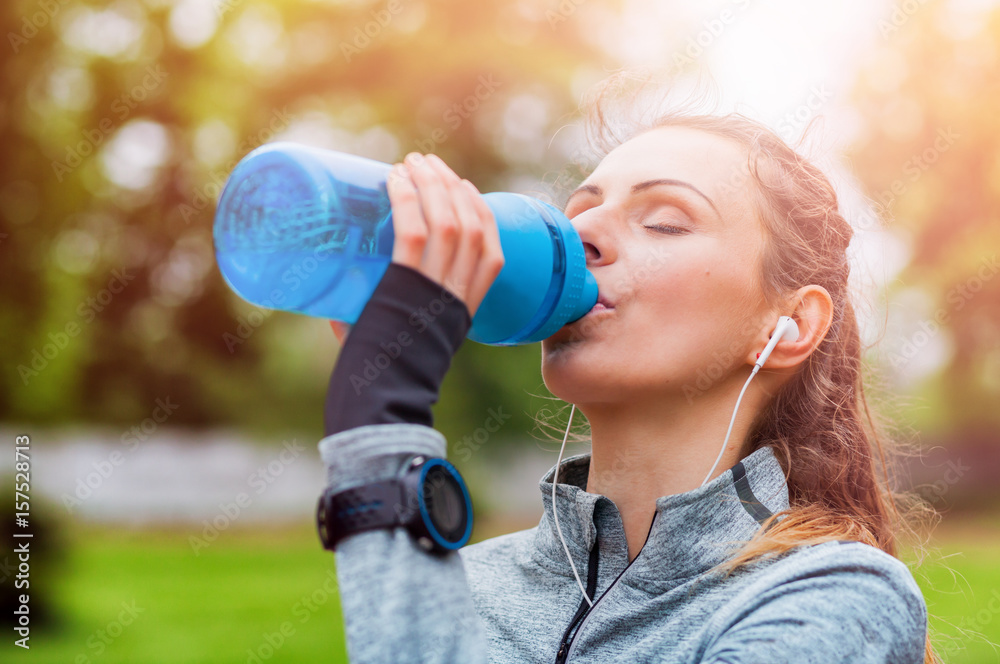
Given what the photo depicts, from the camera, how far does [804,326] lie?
5.87ft

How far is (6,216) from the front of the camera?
6.12 metres

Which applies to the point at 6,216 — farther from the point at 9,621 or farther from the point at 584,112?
the point at 584,112

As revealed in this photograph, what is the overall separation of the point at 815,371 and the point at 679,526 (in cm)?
58

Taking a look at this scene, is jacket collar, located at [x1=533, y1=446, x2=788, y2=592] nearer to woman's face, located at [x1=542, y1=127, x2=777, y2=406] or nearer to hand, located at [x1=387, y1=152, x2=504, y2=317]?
woman's face, located at [x1=542, y1=127, x2=777, y2=406]

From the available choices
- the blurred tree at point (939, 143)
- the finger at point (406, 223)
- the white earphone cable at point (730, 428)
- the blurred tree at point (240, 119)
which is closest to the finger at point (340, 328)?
the finger at point (406, 223)

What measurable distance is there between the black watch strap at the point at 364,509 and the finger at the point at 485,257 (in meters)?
0.31

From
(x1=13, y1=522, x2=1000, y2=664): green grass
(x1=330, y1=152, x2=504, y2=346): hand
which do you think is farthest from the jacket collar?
(x1=13, y1=522, x2=1000, y2=664): green grass

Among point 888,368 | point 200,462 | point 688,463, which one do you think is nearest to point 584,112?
point 688,463

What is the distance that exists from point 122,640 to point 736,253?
Result: 20.2 ft

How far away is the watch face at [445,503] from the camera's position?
1154 millimetres

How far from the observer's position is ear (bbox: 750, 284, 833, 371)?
68.6 inches

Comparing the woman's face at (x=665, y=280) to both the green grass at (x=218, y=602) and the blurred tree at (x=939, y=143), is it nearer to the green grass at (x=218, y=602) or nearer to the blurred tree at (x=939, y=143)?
the green grass at (x=218, y=602)

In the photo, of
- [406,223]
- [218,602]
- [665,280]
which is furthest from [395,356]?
[218,602]

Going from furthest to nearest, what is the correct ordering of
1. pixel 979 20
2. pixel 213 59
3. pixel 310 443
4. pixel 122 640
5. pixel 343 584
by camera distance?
1. pixel 979 20
2. pixel 310 443
3. pixel 213 59
4. pixel 122 640
5. pixel 343 584
